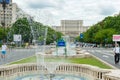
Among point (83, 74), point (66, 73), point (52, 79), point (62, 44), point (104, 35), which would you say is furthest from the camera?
point (104, 35)

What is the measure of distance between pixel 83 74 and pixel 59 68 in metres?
1.98

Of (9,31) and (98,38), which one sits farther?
(9,31)

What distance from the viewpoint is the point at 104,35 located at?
276 ft

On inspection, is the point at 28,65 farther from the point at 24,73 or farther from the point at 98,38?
the point at 98,38

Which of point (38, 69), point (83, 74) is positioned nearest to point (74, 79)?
point (83, 74)

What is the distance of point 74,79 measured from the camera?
14547 millimetres

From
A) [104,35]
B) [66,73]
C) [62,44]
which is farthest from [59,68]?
[104,35]

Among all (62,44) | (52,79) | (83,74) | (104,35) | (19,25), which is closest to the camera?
(52,79)

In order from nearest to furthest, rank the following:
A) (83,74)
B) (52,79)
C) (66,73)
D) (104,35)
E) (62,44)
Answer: (52,79), (83,74), (66,73), (62,44), (104,35)

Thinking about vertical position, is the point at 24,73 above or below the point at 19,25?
below

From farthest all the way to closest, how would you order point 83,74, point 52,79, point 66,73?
point 66,73 → point 83,74 → point 52,79

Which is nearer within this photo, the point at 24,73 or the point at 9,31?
the point at 24,73

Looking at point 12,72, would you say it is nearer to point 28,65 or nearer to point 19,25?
point 28,65

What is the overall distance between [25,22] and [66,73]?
7819 cm
